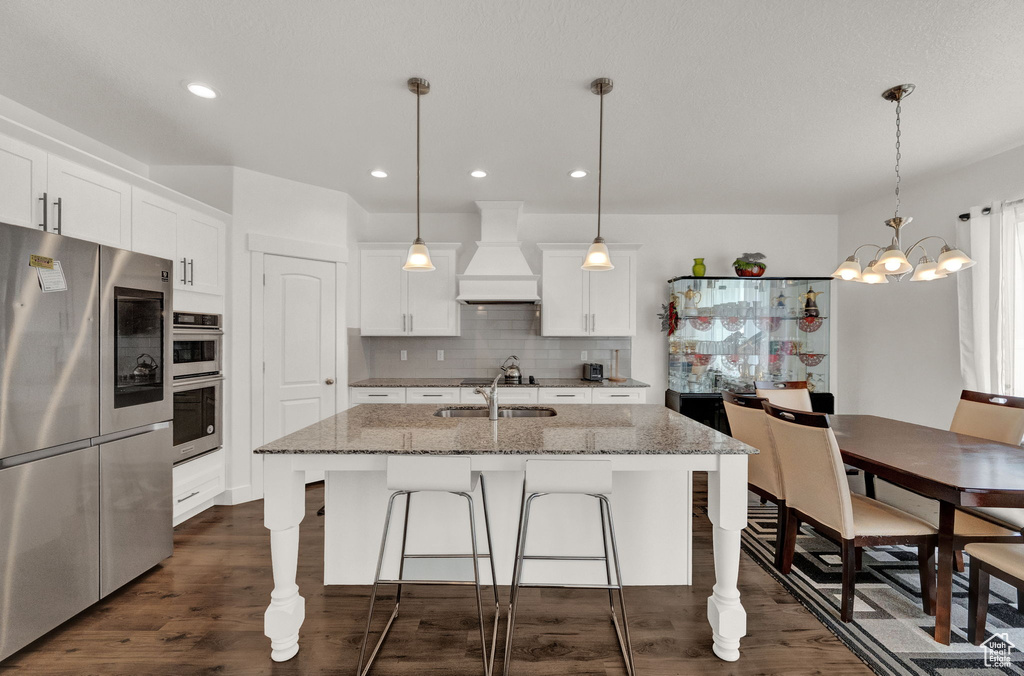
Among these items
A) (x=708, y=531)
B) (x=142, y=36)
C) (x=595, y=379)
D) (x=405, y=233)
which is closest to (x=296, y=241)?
(x=405, y=233)

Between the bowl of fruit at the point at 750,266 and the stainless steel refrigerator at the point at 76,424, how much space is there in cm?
466

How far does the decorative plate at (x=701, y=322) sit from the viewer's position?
469 cm

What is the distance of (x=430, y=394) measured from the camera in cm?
437

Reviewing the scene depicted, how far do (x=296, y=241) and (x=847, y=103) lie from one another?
392 cm

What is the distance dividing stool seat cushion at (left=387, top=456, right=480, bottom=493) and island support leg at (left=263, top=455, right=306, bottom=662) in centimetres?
41

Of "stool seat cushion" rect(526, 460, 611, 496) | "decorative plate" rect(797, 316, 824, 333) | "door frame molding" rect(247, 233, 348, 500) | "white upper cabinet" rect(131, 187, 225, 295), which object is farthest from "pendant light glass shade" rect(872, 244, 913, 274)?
"white upper cabinet" rect(131, 187, 225, 295)

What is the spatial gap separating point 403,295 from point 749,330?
3.45 metres

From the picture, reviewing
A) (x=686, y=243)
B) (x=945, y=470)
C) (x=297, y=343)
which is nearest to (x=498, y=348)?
(x=297, y=343)

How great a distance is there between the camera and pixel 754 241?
196 inches

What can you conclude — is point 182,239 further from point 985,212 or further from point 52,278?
point 985,212

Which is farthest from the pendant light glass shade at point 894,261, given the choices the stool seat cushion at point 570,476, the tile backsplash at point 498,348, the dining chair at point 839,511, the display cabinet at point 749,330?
the tile backsplash at point 498,348

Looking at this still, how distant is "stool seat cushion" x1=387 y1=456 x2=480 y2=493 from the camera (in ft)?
5.97

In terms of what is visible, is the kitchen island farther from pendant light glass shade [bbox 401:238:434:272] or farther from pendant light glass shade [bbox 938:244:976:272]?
pendant light glass shade [bbox 938:244:976:272]

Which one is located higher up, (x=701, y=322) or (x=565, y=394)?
(x=701, y=322)
